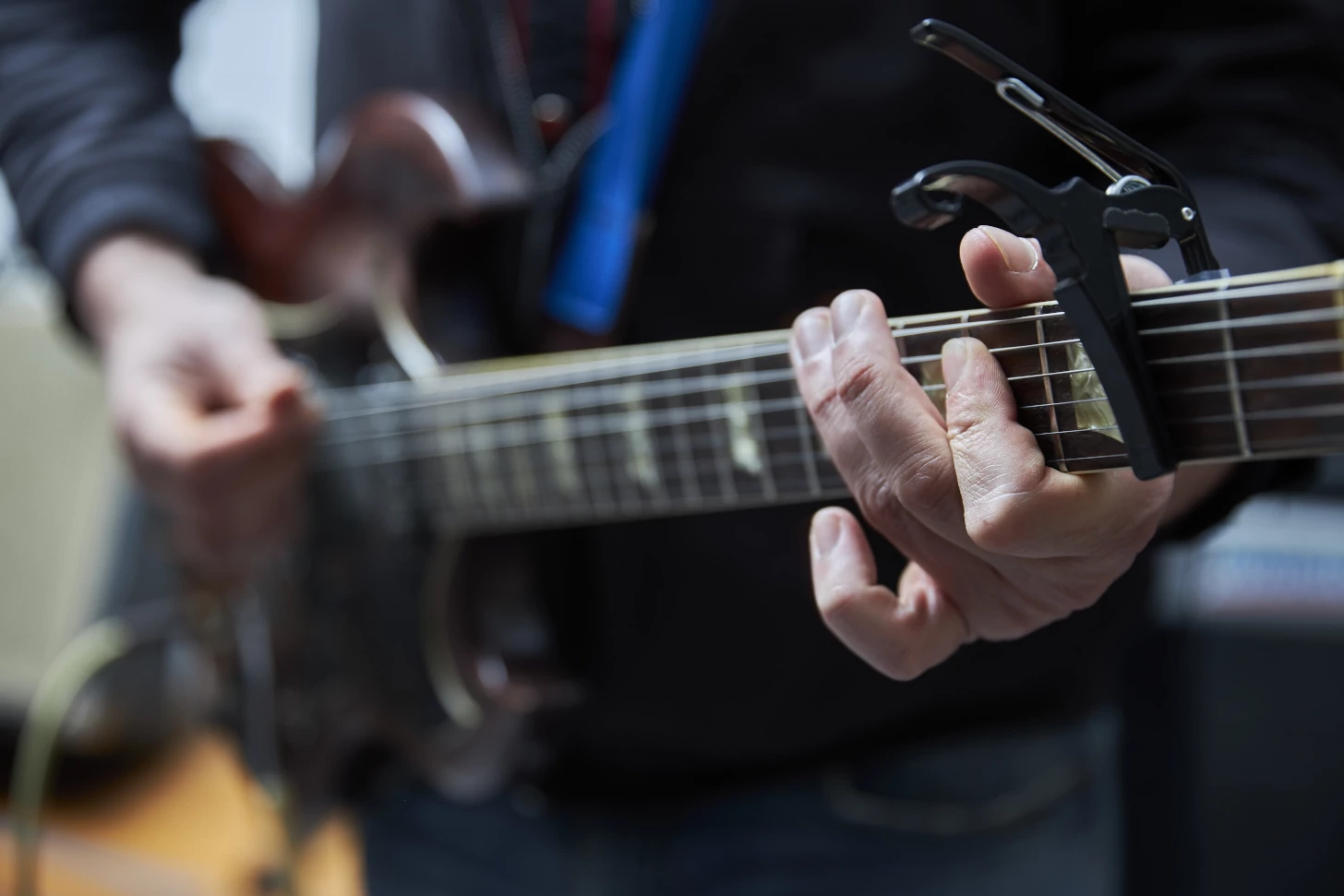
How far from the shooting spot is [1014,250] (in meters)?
0.23

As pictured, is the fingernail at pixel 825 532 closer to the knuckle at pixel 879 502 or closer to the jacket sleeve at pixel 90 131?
the knuckle at pixel 879 502

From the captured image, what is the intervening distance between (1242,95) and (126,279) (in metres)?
0.54

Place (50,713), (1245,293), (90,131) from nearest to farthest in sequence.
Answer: (1245,293), (90,131), (50,713)

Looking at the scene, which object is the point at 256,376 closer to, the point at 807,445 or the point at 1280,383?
the point at 807,445

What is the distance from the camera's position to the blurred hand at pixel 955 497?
0.23 meters

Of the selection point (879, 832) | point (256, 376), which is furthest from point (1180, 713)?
point (256, 376)

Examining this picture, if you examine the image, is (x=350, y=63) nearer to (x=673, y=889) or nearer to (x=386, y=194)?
(x=386, y=194)

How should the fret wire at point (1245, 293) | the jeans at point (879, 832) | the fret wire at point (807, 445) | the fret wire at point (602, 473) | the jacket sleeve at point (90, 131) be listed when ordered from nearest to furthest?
the fret wire at point (1245, 293) < the fret wire at point (807, 445) < the fret wire at point (602, 473) < the jeans at point (879, 832) < the jacket sleeve at point (90, 131)

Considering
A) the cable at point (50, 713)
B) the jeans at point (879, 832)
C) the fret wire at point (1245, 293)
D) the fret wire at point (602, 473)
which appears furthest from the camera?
the cable at point (50, 713)

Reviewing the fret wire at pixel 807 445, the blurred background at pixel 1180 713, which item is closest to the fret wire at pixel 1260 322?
the fret wire at pixel 807 445

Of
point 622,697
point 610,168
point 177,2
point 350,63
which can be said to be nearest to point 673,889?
point 622,697

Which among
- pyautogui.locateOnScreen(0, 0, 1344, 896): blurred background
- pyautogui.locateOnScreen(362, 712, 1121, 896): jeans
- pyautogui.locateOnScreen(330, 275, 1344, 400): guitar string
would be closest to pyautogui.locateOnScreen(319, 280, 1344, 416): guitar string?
pyautogui.locateOnScreen(330, 275, 1344, 400): guitar string

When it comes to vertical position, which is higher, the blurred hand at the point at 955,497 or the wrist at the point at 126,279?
the blurred hand at the point at 955,497

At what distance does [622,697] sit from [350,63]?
1.37ft
